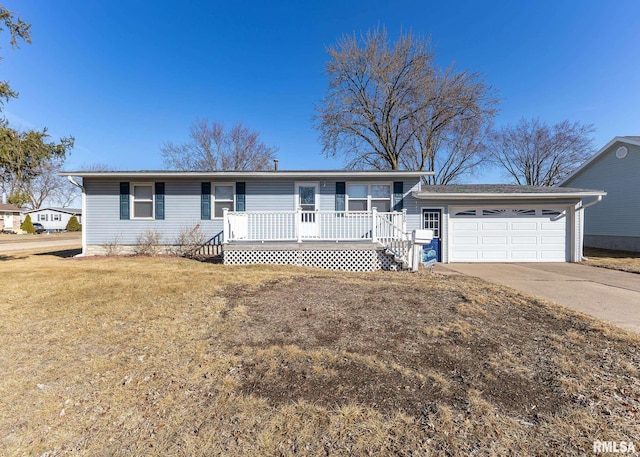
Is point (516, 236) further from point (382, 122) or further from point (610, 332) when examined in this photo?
point (382, 122)

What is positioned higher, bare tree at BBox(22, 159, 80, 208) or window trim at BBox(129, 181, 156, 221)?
bare tree at BBox(22, 159, 80, 208)

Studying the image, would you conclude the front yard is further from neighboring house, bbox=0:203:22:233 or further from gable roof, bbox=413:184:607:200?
neighboring house, bbox=0:203:22:233

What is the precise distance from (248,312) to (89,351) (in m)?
1.84

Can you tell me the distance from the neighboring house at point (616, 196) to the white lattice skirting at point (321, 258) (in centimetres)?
1283

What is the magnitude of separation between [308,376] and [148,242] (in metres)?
9.51

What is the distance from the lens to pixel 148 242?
997 centimetres

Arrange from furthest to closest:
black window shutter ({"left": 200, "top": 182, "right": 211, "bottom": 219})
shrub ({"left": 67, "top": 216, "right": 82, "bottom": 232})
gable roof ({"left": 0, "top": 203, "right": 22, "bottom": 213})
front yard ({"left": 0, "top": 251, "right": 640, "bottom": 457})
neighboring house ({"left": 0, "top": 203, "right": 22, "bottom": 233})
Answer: shrub ({"left": 67, "top": 216, "right": 82, "bottom": 232}) < neighboring house ({"left": 0, "top": 203, "right": 22, "bottom": 233}) < gable roof ({"left": 0, "top": 203, "right": 22, "bottom": 213}) < black window shutter ({"left": 200, "top": 182, "right": 211, "bottom": 219}) < front yard ({"left": 0, "top": 251, "right": 640, "bottom": 457})

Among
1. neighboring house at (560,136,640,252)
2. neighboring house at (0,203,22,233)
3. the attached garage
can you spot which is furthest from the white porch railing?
neighboring house at (0,203,22,233)

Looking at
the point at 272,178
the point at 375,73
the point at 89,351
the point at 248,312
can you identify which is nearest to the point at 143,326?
the point at 89,351

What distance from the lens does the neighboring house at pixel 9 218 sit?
35500 millimetres

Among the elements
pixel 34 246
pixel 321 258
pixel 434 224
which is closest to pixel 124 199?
pixel 321 258

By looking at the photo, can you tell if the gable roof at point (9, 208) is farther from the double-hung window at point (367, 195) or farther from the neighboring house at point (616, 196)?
the neighboring house at point (616, 196)

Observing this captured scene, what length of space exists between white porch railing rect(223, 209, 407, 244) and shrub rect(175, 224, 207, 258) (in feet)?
8.01

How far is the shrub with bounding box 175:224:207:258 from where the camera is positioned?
32.6 ft
